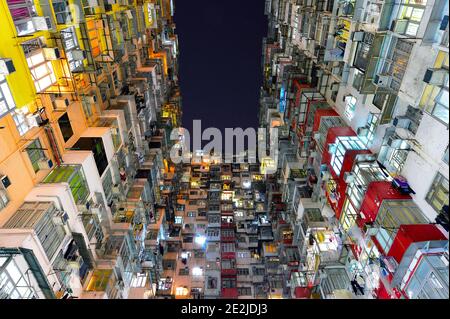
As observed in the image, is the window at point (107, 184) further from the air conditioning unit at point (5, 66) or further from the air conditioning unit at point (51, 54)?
the air conditioning unit at point (5, 66)

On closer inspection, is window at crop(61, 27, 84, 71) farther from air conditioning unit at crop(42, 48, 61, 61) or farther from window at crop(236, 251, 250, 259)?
window at crop(236, 251, 250, 259)

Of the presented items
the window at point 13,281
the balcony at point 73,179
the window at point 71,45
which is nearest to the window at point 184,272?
the balcony at point 73,179

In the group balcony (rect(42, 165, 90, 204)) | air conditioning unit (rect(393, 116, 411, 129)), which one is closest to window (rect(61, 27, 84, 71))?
balcony (rect(42, 165, 90, 204))

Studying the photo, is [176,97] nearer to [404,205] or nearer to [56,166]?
[56,166]

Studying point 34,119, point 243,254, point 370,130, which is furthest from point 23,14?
point 243,254

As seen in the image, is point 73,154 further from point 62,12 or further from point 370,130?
point 370,130

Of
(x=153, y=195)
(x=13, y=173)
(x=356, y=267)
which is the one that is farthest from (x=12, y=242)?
(x=153, y=195)
